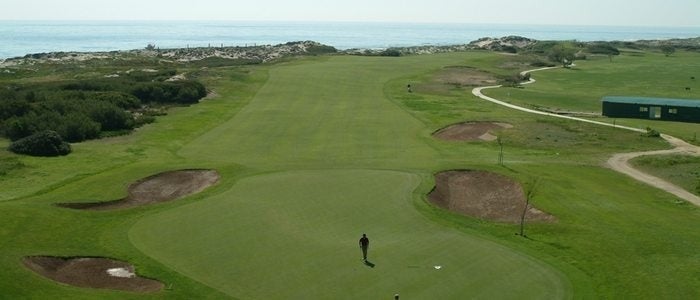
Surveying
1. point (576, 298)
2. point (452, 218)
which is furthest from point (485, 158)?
point (576, 298)

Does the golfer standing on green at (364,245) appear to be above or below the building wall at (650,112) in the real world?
below

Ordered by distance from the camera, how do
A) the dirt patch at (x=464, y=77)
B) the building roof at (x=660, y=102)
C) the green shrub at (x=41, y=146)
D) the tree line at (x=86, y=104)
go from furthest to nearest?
the dirt patch at (x=464, y=77)
the building roof at (x=660, y=102)
the tree line at (x=86, y=104)
the green shrub at (x=41, y=146)

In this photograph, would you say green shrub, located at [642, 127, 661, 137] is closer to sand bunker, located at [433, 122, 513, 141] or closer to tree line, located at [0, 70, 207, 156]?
sand bunker, located at [433, 122, 513, 141]

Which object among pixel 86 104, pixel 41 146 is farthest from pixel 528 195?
pixel 86 104

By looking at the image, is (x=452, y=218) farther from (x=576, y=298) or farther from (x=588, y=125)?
(x=588, y=125)

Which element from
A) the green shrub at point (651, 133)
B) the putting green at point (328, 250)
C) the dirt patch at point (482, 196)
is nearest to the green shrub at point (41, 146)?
the putting green at point (328, 250)

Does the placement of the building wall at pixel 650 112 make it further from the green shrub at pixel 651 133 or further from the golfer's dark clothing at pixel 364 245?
the golfer's dark clothing at pixel 364 245
